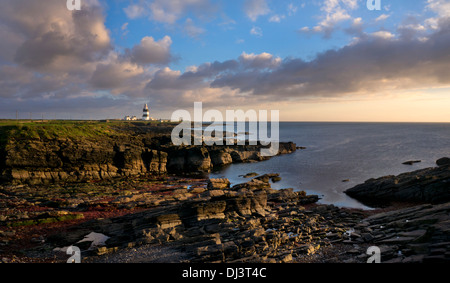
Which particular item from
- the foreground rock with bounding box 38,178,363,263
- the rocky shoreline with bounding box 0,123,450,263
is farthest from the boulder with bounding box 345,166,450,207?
the foreground rock with bounding box 38,178,363,263

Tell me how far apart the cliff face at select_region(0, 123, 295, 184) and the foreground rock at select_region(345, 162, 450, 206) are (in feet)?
164

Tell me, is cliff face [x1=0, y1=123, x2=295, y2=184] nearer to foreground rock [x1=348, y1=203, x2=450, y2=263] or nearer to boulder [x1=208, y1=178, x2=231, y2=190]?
boulder [x1=208, y1=178, x2=231, y2=190]

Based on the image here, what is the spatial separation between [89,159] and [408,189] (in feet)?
247

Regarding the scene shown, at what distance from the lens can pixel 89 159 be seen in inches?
2571

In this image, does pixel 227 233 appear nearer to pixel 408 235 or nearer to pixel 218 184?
pixel 408 235

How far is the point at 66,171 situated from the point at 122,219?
4118 cm

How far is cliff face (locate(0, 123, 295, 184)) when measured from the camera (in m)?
56.4

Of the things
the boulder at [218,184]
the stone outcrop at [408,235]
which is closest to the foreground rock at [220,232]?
the stone outcrop at [408,235]

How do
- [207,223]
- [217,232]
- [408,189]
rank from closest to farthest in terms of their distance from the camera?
[217,232], [207,223], [408,189]

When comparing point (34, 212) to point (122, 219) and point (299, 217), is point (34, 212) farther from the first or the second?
point (299, 217)

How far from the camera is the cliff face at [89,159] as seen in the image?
56438 mm

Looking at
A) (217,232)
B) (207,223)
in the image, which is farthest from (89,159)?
(217,232)

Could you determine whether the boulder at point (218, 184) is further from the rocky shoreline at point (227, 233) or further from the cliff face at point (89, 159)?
the cliff face at point (89, 159)
